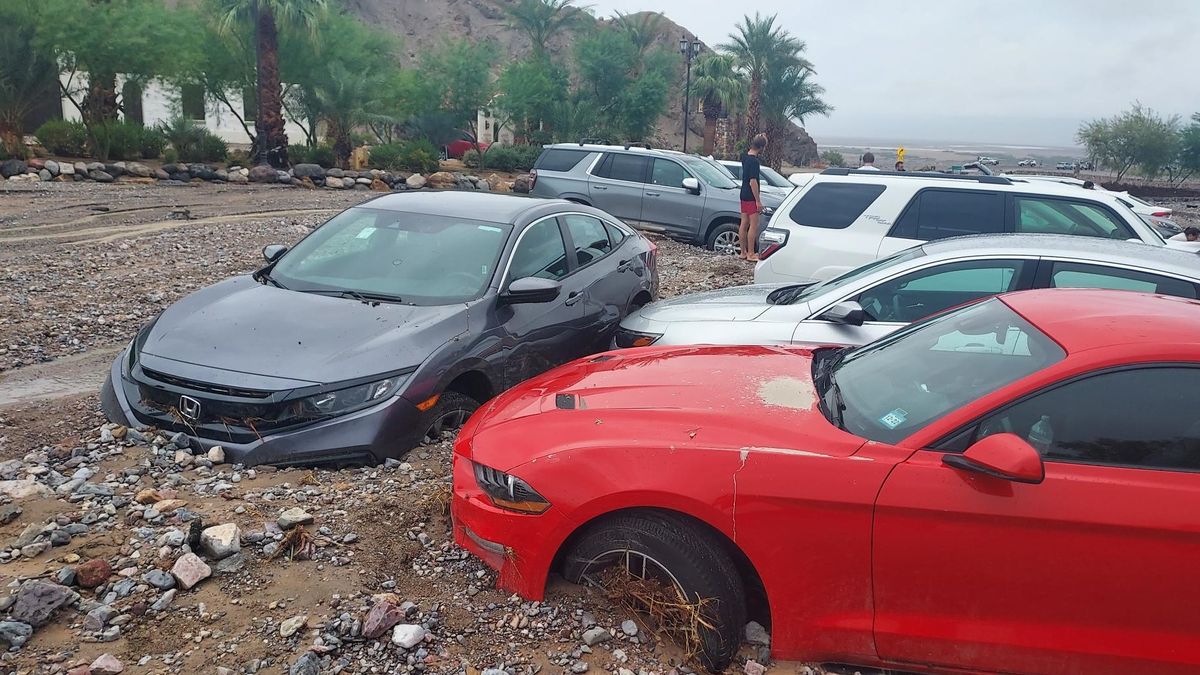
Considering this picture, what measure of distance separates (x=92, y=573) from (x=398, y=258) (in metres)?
2.79

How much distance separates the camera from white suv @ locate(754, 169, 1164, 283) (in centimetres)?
759

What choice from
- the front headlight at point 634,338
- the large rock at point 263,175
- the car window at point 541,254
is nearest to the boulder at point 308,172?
the large rock at point 263,175

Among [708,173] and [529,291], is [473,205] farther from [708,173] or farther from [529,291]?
[708,173]

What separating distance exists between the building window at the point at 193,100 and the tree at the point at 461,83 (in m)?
9.09

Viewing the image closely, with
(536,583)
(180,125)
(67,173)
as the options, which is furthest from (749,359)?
(180,125)

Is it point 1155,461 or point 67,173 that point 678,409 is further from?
point 67,173

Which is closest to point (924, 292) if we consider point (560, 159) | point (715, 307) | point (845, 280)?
point (845, 280)

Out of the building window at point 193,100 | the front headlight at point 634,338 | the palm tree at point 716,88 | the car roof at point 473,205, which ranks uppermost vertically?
the palm tree at point 716,88

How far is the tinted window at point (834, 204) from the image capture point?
8.03 meters

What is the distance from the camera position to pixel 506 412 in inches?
148

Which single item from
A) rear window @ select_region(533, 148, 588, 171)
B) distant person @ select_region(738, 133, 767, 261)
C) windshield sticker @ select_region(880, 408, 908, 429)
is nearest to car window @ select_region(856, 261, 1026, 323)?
windshield sticker @ select_region(880, 408, 908, 429)

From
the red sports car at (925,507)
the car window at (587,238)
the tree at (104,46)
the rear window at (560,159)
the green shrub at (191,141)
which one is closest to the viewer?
the red sports car at (925,507)

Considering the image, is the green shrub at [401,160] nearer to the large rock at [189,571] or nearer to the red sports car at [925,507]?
the large rock at [189,571]

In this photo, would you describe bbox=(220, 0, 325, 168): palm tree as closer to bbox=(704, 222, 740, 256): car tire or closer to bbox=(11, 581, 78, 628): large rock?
bbox=(704, 222, 740, 256): car tire
